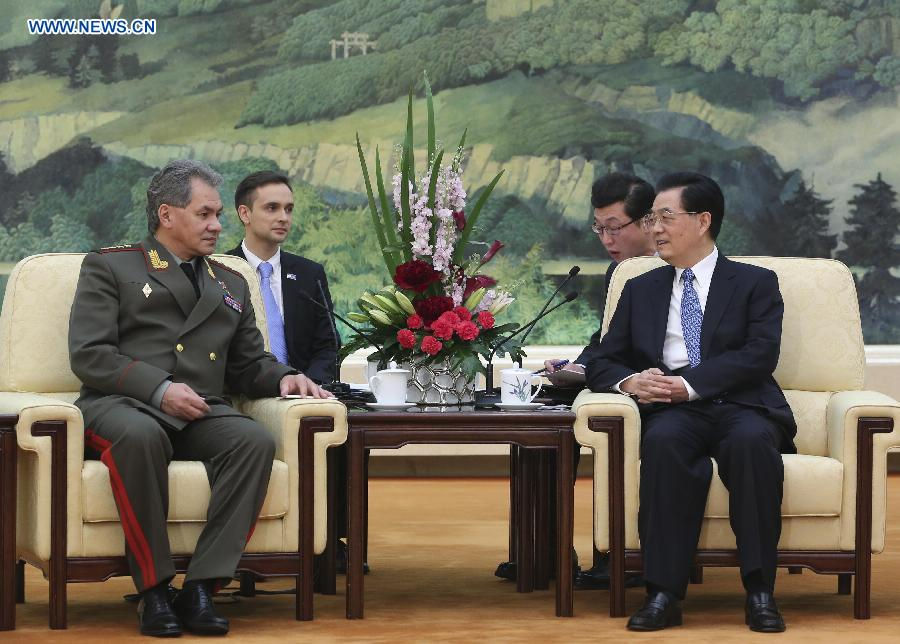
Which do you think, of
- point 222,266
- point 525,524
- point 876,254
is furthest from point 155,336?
point 876,254

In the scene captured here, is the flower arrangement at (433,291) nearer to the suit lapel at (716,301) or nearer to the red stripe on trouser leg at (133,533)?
the suit lapel at (716,301)

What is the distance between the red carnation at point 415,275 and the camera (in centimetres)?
405

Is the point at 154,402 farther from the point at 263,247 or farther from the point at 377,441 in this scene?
the point at 263,247

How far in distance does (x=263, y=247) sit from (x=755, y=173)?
3789mm

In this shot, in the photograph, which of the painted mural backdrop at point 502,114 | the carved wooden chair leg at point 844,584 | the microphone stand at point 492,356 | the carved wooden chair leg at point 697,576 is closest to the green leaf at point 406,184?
the microphone stand at point 492,356

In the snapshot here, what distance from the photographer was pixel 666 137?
7.93 m

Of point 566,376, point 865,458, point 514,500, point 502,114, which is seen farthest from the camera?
point 502,114

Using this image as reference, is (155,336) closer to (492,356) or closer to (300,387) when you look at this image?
(300,387)

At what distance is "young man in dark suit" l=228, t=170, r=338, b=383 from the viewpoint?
4887 mm

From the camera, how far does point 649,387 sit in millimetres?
4062

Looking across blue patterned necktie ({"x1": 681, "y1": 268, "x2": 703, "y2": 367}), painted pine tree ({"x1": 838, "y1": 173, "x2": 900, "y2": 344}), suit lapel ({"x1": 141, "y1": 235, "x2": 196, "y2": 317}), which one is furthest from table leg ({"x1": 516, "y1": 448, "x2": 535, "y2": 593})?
painted pine tree ({"x1": 838, "y1": 173, "x2": 900, "y2": 344})

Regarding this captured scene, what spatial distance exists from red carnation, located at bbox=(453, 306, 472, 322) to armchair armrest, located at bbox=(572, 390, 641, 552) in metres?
0.41

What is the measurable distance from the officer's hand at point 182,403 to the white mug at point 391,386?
0.46 m

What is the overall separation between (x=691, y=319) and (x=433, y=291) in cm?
71
